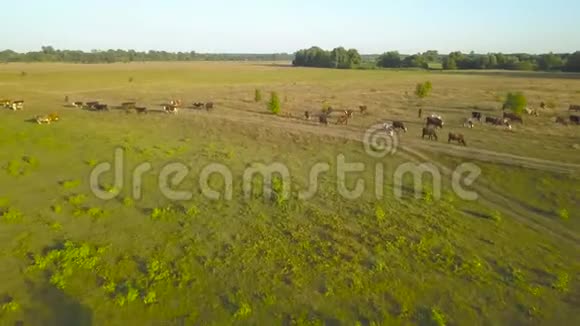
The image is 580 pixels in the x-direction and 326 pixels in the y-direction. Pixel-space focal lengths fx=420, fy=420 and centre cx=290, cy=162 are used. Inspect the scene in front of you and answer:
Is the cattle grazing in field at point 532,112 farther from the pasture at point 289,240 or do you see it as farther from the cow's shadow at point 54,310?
the cow's shadow at point 54,310

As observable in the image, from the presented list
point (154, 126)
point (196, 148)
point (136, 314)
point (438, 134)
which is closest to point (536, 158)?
point (438, 134)

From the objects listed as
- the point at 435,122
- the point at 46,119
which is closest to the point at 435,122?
the point at 435,122

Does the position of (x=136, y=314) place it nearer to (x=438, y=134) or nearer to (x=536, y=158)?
(x=536, y=158)

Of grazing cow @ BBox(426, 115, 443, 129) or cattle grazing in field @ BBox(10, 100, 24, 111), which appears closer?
grazing cow @ BBox(426, 115, 443, 129)

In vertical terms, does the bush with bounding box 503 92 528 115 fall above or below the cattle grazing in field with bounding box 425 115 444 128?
above

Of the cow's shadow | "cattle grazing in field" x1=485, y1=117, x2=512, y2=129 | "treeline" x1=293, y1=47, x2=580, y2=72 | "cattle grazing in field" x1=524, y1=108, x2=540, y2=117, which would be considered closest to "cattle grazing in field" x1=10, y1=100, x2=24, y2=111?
the cow's shadow

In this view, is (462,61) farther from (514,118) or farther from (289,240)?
(289,240)

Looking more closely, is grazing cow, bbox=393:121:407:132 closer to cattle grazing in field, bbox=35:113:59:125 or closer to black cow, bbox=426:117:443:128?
black cow, bbox=426:117:443:128
